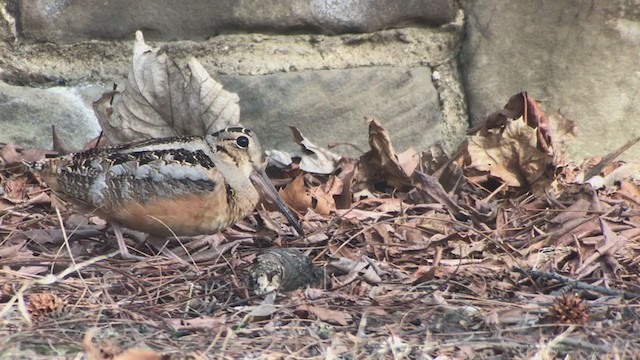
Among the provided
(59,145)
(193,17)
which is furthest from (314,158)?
(59,145)

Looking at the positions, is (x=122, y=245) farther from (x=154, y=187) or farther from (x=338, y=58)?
(x=338, y=58)

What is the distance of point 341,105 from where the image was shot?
4.76 m

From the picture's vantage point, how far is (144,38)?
4699mm

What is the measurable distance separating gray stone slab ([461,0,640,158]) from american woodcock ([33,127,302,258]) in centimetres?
131

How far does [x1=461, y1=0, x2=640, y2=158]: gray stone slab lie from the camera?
4629 millimetres

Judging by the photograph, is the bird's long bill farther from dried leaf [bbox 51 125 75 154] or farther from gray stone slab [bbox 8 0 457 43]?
dried leaf [bbox 51 125 75 154]

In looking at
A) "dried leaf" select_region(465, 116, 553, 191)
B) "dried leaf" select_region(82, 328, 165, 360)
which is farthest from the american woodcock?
"dried leaf" select_region(82, 328, 165, 360)

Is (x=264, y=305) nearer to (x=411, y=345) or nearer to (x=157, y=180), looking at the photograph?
(x=411, y=345)

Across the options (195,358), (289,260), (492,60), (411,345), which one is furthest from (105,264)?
(492,60)

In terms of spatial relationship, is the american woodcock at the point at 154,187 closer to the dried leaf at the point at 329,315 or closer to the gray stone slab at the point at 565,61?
the dried leaf at the point at 329,315

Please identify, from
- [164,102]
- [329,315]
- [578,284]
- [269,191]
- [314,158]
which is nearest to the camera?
[329,315]

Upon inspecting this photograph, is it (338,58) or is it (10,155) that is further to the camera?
(338,58)

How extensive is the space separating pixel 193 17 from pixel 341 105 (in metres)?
0.82

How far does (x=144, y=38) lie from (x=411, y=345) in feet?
7.76
